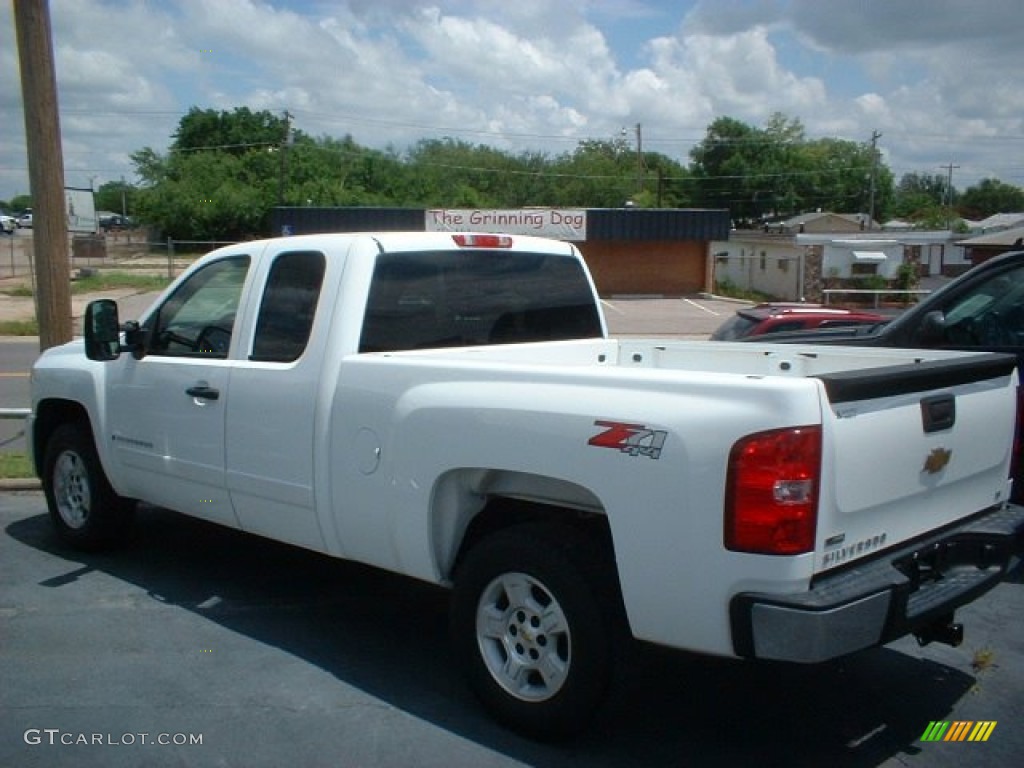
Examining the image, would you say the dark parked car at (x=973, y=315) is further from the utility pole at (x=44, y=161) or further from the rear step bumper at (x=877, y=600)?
the utility pole at (x=44, y=161)

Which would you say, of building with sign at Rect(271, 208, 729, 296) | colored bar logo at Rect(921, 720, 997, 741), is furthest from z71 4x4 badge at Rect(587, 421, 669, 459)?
building with sign at Rect(271, 208, 729, 296)

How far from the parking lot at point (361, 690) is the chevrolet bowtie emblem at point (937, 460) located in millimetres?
1087

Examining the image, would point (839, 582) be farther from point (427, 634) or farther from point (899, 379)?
point (427, 634)

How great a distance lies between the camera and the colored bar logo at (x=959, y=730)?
412cm

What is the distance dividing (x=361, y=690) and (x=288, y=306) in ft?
6.09

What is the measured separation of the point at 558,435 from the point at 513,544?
1.71 feet

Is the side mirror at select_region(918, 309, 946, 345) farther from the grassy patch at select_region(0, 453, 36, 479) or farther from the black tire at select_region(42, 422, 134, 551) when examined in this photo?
the grassy patch at select_region(0, 453, 36, 479)

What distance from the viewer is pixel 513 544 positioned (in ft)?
13.1

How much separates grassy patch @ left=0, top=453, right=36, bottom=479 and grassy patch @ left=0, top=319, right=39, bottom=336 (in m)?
18.7

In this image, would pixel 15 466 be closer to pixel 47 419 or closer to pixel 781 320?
pixel 47 419

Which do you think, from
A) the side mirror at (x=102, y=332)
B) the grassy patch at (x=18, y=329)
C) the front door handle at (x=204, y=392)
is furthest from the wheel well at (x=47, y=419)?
the grassy patch at (x=18, y=329)

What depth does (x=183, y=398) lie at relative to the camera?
5535mm

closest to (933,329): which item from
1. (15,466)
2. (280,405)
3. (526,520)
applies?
(526,520)

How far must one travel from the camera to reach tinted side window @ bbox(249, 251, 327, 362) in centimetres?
500
